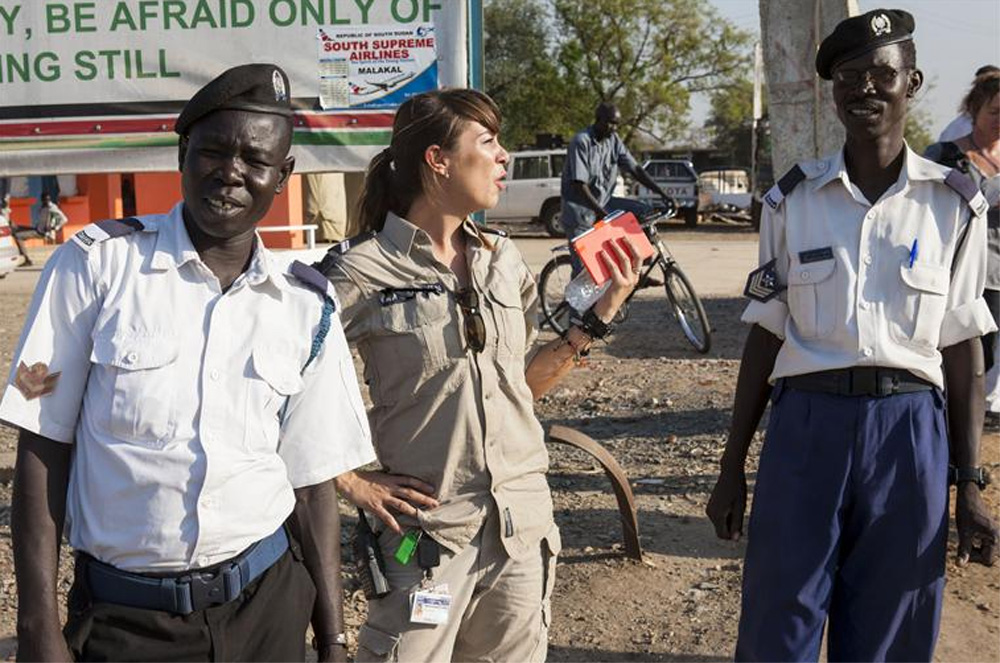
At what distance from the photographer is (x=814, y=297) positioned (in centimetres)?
292

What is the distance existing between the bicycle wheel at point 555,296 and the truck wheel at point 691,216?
55.1ft

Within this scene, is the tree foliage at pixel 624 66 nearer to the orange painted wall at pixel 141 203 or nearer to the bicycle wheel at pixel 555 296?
the orange painted wall at pixel 141 203

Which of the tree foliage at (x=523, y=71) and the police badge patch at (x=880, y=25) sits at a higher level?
the tree foliage at (x=523, y=71)

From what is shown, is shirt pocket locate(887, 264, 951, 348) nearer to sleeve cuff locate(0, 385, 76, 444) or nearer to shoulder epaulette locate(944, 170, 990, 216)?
shoulder epaulette locate(944, 170, 990, 216)

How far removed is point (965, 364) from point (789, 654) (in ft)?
2.80

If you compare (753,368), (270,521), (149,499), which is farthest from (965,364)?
(149,499)

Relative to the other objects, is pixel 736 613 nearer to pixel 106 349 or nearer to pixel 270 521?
pixel 270 521

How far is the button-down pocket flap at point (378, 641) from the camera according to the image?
9.01ft

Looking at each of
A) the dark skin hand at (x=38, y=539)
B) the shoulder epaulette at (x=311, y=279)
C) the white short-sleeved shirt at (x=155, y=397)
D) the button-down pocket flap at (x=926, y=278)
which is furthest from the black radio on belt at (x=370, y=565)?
the button-down pocket flap at (x=926, y=278)

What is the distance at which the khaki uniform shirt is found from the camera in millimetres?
2783

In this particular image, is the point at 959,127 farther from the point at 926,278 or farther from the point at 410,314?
the point at 410,314

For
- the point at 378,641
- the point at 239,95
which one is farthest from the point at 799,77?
the point at 239,95

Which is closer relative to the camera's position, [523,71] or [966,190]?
[966,190]

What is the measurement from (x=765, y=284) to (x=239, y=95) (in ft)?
4.81
